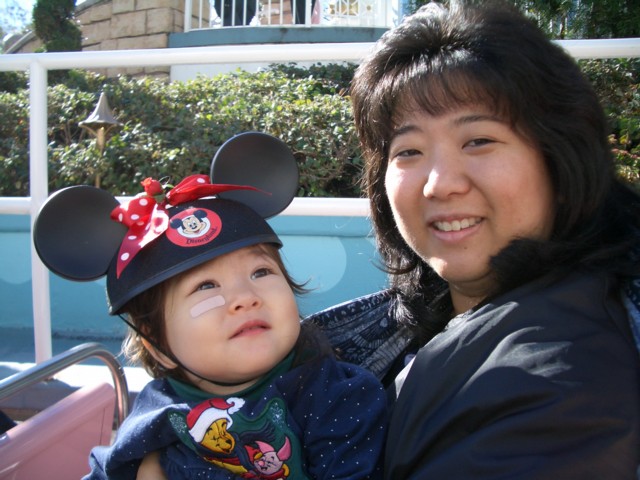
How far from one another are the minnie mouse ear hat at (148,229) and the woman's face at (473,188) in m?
0.40

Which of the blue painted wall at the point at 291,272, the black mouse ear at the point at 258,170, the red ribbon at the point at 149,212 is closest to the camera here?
the red ribbon at the point at 149,212

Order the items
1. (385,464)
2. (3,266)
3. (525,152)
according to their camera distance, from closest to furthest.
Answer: (385,464), (525,152), (3,266)

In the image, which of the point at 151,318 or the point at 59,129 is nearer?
the point at 151,318

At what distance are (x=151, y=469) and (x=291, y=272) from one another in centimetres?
280

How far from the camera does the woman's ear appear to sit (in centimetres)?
159

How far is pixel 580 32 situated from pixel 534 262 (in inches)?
191

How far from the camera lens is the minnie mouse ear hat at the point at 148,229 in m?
1.51

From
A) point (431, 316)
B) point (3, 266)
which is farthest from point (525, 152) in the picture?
point (3, 266)

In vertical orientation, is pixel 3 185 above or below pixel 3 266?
above

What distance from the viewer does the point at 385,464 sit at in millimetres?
1222

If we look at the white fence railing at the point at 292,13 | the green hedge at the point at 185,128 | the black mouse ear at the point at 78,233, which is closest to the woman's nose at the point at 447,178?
the black mouse ear at the point at 78,233

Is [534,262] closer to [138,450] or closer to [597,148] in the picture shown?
[597,148]

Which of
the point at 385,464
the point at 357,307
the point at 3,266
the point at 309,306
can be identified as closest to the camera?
the point at 385,464

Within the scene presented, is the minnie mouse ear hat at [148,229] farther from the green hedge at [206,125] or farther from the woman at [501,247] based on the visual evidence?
the green hedge at [206,125]
